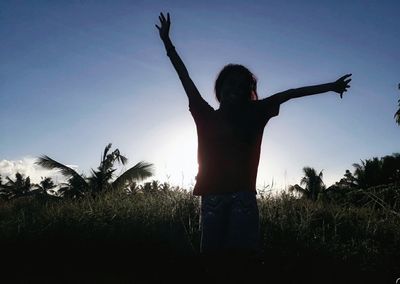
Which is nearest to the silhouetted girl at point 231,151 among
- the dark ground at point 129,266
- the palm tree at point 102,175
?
the dark ground at point 129,266

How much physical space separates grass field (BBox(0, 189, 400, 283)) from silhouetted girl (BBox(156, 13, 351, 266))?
1.79m

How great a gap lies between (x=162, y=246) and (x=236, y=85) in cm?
359

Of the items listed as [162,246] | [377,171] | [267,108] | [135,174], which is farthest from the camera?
[377,171]

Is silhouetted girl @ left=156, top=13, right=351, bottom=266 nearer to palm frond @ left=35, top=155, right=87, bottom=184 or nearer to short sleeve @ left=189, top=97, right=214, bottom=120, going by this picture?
short sleeve @ left=189, top=97, right=214, bottom=120

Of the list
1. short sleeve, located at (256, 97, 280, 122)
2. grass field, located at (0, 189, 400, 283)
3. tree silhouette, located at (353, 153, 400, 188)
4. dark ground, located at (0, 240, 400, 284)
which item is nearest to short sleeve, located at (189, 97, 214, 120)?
short sleeve, located at (256, 97, 280, 122)

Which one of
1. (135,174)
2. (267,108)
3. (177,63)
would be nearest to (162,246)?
(177,63)

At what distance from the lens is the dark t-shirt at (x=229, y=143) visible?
218 centimetres

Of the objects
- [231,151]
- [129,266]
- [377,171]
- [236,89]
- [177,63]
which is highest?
[377,171]

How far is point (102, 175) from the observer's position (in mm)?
17047

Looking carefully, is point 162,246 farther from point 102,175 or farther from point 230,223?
point 102,175

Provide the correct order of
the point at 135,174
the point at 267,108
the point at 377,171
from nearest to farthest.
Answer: the point at 267,108
the point at 135,174
the point at 377,171

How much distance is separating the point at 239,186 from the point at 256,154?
0.26m

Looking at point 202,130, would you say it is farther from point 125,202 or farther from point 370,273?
point 125,202

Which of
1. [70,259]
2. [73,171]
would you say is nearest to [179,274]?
[70,259]
